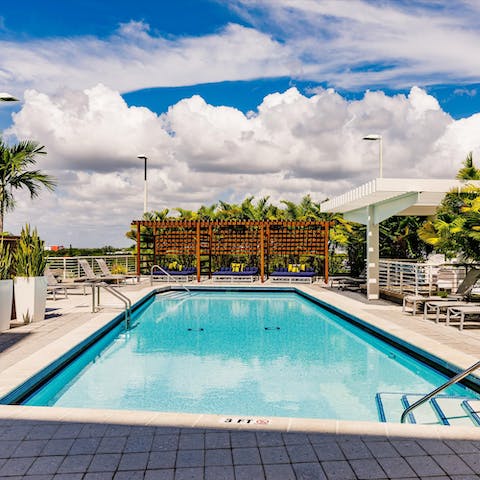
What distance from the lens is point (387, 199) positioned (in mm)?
12211

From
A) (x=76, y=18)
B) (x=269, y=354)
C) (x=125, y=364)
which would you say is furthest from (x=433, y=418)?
(x=76, y=18)

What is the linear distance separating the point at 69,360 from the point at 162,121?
18.1 m

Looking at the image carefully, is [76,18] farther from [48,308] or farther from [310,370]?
[310,370]

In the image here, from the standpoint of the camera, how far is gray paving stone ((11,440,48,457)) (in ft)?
10.8

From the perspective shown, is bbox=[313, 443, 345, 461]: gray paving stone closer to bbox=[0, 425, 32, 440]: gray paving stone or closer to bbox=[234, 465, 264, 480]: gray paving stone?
bbox=[234, 465, 264, 480]: gray paving stone

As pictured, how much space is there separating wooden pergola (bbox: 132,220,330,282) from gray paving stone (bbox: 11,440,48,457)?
634 inches

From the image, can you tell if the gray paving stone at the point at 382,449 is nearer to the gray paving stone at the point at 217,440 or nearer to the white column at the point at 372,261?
the gray paving stone at the point at 217,440

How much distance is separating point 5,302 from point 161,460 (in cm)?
600

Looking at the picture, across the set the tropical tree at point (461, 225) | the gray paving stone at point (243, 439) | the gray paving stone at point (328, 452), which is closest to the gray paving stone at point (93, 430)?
the gray paving stone at point (243, 439)

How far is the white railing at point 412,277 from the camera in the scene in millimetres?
12430

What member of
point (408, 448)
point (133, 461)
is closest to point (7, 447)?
point (133, 461)

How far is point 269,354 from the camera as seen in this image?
8.28m

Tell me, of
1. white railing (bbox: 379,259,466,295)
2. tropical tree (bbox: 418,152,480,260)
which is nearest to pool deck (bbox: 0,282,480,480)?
tropical tree (bbox: 418,152,480,260)

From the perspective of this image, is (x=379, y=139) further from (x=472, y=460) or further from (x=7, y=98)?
(x=472, y=460)
